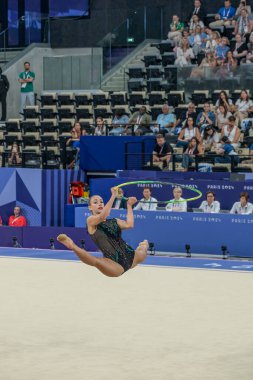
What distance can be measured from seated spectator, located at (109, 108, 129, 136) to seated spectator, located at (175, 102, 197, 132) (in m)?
1.36

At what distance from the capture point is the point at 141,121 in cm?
2659

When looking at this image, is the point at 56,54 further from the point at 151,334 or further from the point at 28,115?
the point at 151,334

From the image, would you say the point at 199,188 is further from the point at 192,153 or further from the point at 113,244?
the point at 113,244

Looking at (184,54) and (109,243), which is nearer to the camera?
(109,243)

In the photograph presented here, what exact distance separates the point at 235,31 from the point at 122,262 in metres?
15.4

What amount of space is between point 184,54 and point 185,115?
3124 millimetres

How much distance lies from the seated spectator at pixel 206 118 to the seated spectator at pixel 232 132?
0.75 metres

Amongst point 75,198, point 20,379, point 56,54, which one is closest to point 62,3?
point 56,54

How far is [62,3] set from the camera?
121 feet

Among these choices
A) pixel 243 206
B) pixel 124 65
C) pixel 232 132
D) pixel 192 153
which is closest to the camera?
pixel 243 206

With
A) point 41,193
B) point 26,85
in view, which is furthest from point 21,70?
point 41,193

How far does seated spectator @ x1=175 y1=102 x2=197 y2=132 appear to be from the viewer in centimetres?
2559

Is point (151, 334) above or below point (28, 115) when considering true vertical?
below

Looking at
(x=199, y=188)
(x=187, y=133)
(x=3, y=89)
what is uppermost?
(x=3, y=89)
